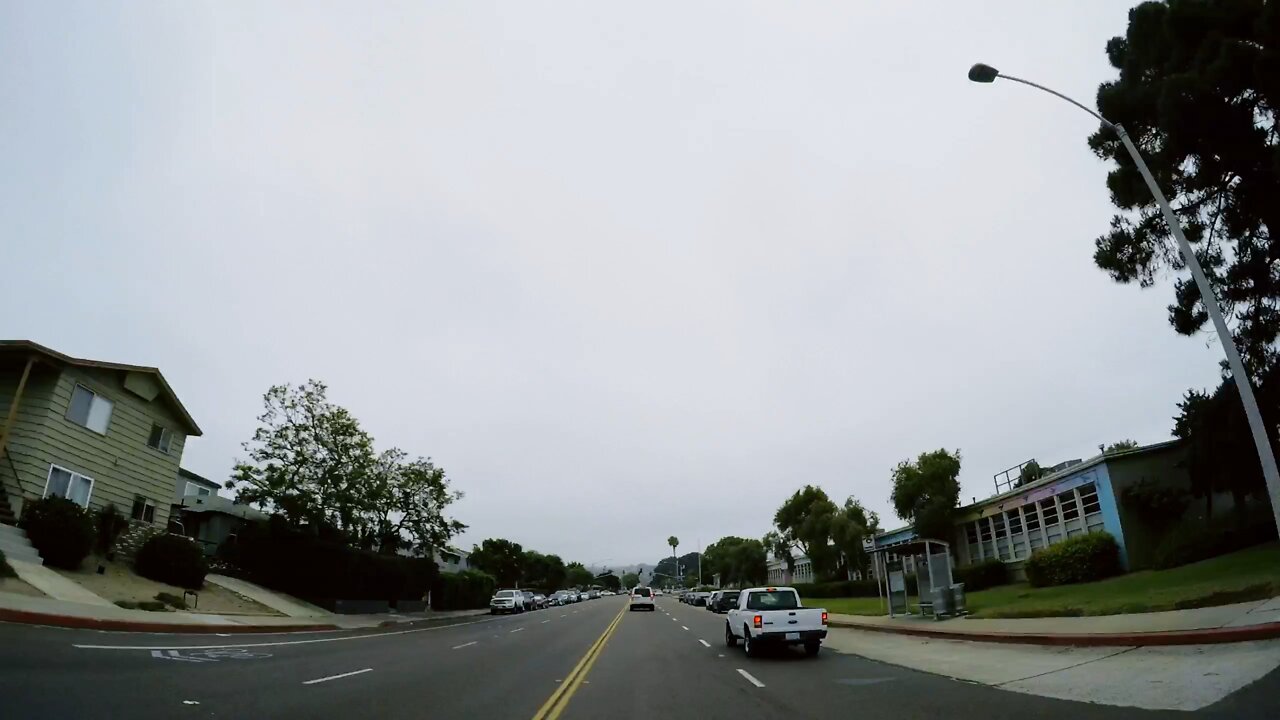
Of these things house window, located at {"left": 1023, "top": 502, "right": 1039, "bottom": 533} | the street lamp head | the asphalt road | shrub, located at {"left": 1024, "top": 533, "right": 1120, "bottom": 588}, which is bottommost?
the asphalt road

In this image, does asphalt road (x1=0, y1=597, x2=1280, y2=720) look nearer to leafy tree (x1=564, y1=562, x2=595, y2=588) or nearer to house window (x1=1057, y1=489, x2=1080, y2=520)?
house window (x1=1057, y1=489, x2=1080, y2=520)

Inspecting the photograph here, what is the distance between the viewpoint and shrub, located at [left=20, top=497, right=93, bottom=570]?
2072 centimetres

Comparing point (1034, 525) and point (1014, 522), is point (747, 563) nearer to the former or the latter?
point (1014, 522)

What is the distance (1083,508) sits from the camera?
29531 millimetres

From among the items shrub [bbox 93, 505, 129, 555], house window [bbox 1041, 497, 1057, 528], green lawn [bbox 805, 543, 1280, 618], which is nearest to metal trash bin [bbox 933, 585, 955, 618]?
green lawn [bbox 805, 543, 1280, 618]

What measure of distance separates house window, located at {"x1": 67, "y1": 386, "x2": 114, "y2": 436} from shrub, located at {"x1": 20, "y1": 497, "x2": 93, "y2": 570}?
3.64 metres

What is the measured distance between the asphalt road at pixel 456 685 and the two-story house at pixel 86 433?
11.0 metres

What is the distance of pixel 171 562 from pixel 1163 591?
105 ft

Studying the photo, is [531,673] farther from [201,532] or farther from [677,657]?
[201,532]

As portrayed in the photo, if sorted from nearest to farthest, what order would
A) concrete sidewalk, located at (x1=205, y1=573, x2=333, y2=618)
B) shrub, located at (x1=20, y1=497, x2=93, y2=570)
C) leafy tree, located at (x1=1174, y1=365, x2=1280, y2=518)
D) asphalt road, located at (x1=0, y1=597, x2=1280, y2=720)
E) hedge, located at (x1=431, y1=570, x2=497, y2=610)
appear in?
1. asphalt road, located at (x1=0, y1=597, x2=1280, y2=720)
2. leafy tree, located at (x1=1174, y1=365, x2=1280, y2=518)
3. shrub, located at (x1=20, y1=497, x2=93, y2=570)
4. concrete sidewalk, located at (x1=205, y1=573, x2=333, y2=618)
5. hedge, located at (x1=431, y1=570, x2=497, y2=610)

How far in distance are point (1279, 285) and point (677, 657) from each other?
19481mm

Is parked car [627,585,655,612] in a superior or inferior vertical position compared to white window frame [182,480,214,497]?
inferior

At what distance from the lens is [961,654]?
13.5 meters

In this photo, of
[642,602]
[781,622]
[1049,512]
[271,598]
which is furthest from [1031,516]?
[271,598]
